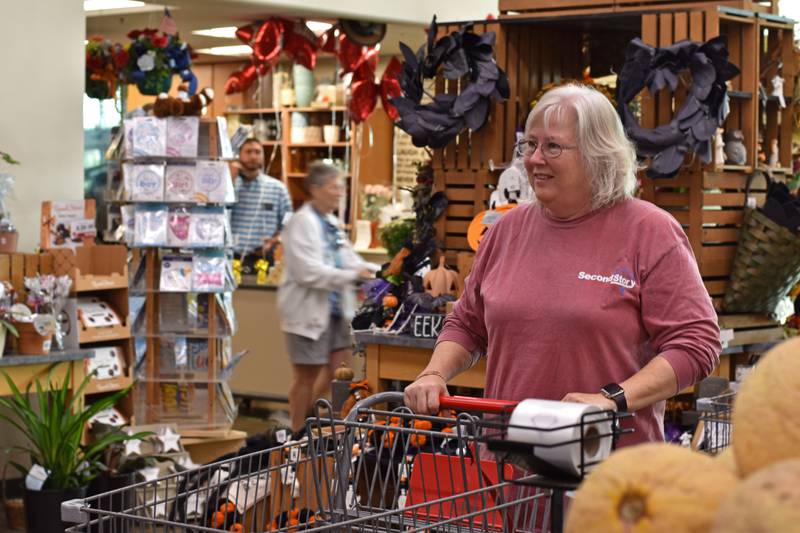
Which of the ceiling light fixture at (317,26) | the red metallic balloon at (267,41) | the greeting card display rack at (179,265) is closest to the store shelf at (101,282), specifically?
the greeting card display rack at (179,265)

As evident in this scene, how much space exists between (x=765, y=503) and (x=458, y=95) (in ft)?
14.8

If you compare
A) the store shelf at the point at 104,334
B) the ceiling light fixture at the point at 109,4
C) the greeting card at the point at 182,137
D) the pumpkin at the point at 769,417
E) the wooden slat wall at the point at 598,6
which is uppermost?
the ceiling light fixture at the point at 109,4

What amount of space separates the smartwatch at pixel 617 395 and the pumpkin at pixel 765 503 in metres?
1.16

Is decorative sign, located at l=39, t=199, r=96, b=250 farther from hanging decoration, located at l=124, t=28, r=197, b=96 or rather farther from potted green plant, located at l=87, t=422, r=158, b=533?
hanging decoration, located at l=124, t=28, r=197, b=96

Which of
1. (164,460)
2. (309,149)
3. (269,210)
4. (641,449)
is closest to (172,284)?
(164,460)

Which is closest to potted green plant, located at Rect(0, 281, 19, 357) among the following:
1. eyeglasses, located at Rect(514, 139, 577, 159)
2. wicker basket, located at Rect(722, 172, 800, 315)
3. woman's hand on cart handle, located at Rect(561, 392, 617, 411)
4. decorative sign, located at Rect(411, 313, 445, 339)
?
decorative sign, located at Rect(411, 313, 445, 339)

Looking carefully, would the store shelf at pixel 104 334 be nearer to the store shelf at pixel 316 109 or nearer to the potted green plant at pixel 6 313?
the potted green plant at pixel 6 313

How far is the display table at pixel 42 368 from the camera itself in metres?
5.72

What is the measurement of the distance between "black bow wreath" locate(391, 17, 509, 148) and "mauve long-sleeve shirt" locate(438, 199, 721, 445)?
2.84 meters

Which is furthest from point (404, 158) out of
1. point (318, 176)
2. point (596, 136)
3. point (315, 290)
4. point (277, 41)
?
point (596, 136)

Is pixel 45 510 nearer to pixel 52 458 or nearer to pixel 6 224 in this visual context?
Result: pixel 52 458

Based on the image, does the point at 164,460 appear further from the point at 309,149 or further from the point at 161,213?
the point at 309,149

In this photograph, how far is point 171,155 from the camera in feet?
24.3

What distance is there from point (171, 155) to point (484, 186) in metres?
2.51
